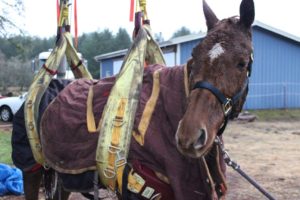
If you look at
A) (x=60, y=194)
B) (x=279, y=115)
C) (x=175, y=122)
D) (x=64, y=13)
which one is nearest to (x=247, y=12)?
(x=175, y=122)

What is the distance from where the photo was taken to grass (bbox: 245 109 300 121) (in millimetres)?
18938

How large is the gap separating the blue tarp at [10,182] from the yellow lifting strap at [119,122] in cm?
346

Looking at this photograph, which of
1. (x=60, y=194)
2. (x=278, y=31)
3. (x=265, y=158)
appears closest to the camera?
Result: (x=60, y=194)

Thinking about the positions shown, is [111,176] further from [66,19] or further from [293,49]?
[293,49]

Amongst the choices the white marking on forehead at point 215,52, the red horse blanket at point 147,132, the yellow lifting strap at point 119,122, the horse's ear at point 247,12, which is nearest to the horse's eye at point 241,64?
the white marking on forehead at point 215,52

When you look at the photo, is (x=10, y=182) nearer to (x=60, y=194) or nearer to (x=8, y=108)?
(x=60, y=194)

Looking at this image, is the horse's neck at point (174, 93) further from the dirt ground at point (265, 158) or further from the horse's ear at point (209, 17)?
the dirt ground at point (265, 158)

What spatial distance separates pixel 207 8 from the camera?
2621 mm

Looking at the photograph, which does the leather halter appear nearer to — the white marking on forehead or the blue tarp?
the white marking on forehead

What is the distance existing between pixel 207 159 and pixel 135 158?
1.45ft

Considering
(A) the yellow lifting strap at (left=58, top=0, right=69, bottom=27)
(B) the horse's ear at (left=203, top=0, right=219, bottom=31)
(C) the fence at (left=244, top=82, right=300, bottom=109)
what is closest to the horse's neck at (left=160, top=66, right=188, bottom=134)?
(B) the horse's ear at (left=203, top=0, right=219, bottom=31)

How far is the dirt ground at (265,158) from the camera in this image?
6293 millimetres

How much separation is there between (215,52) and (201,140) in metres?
0.48

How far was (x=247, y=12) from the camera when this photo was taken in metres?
2.41
